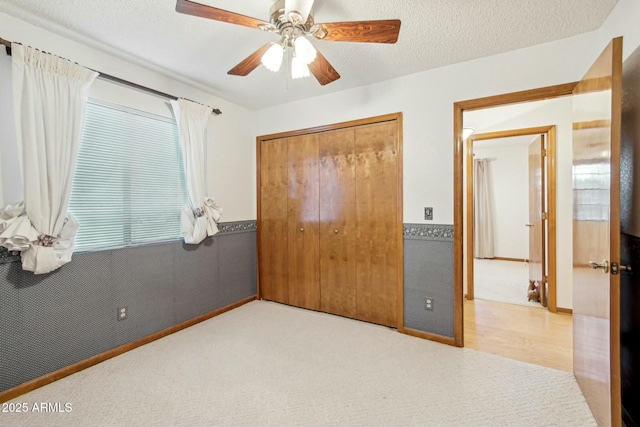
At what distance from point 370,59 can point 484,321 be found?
2846 millimetres

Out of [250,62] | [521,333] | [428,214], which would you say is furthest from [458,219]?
[250,62]

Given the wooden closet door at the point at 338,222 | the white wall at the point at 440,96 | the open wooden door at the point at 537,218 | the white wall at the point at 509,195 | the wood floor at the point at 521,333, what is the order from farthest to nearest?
the white wall at the point at 509,195 → the open wooden door at the point at 537,218 → the wooden closet door at the point at 338,222 → the wood floor at the point at 521,333 → the white wall at the point at 440,96

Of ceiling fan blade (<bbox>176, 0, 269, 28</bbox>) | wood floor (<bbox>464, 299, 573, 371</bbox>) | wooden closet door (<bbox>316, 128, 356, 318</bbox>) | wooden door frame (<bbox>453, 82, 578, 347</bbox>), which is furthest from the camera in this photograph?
wooden closet door (<bbox>316, 128, 356, 318</bbox>)

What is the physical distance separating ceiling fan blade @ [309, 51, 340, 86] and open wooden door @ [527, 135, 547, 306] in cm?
298

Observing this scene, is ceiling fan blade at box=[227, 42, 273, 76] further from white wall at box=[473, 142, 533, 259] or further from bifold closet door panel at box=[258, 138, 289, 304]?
white wall at box=[473, 142, 533, 259]

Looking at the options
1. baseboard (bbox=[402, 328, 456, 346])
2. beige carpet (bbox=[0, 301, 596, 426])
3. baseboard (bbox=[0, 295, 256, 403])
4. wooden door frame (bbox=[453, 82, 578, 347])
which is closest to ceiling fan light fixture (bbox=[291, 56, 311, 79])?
wooden door frame (bbox=[453, 82, 578, 347])

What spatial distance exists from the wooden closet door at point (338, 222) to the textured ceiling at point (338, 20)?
0.77 meters

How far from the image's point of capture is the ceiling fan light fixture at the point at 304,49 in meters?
1.59

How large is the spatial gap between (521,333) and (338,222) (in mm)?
2059

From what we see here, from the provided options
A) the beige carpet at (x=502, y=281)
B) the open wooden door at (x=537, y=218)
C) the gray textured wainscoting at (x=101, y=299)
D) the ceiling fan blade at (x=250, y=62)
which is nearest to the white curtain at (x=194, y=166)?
the gray textured wainscoting at (x=101, y=299)

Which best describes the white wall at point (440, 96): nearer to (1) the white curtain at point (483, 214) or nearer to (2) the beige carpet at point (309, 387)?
(2) the beige carpet at point (309, 387)

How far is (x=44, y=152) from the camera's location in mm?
1930

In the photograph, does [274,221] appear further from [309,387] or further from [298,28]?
[298,28]

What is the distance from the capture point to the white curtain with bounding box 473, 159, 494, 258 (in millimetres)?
6434
